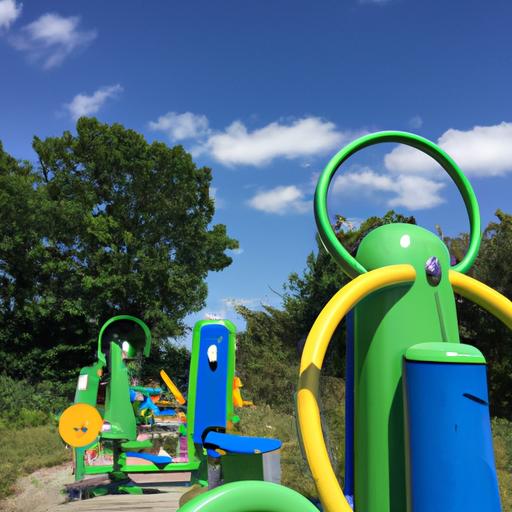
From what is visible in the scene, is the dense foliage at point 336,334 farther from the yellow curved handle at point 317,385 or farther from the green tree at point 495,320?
the yellow curved handle at point 317,385

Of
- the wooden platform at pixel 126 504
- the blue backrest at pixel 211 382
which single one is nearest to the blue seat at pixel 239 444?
the wooden platform at pixel 126 504

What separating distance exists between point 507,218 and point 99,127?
11.4m

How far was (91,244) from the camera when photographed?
16.1 meters

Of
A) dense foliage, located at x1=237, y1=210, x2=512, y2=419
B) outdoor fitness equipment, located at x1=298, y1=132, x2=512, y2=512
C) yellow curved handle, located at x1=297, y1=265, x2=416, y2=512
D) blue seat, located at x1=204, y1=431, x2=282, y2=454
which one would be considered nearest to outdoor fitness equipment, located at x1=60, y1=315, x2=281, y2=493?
blue seat, located at x1=204, y1=431, x2=282, y2=454

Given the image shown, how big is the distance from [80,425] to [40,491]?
1480mm

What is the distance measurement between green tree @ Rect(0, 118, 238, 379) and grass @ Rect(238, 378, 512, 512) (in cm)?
635

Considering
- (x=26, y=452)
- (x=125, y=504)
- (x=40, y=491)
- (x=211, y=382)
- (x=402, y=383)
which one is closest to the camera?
(x=402, y=383)

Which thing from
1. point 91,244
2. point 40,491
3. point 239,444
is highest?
point 91,244

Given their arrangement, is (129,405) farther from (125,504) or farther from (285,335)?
(285,335)

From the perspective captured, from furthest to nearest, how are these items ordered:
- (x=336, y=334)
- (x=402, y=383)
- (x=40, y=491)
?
(x=336, y=334)
(x=40, y=491)
(x=402, y=383)

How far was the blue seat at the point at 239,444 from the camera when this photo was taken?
2332 mm

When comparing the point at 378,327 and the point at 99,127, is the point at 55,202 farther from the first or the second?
the point at 378,327

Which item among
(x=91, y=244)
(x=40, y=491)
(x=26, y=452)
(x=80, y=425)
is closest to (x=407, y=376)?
(x=80, y=425)

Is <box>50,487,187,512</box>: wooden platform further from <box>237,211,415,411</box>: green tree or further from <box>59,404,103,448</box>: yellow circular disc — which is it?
<box>237,211,415,411</box>: green tree
